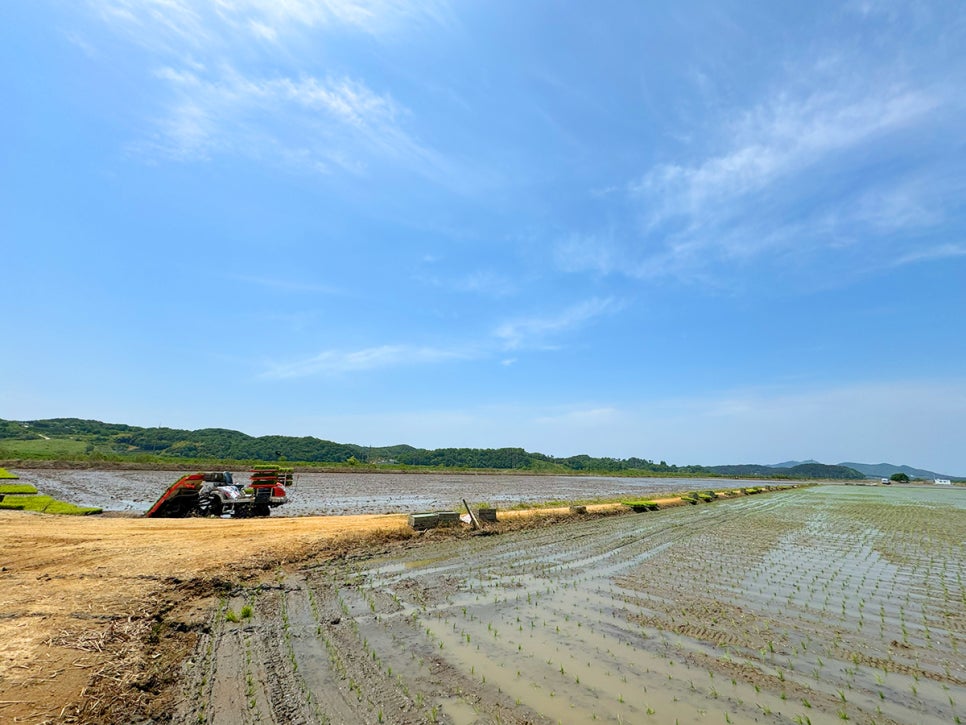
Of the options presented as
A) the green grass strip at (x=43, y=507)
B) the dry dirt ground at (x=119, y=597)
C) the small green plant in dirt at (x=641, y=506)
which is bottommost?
the small green plant in dirt at (x=641, y=506)

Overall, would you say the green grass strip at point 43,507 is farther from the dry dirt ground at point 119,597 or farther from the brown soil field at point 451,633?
the brown soil field at point 451,633

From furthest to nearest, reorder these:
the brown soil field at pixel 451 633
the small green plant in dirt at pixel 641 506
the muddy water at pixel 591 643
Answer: the small green plant in dirt at pixel 641 506 → the muddy water at pixel 591 643 → the brown soil field at pixel 451 633

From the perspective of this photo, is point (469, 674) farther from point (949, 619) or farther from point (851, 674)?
point (949, 619)

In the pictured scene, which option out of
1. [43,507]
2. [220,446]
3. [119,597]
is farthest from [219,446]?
[119,597]

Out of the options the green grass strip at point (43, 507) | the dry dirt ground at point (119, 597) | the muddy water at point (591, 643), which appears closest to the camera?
the dry dirt ground at point (119, 597)

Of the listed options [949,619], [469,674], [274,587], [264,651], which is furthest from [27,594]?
[949,619]

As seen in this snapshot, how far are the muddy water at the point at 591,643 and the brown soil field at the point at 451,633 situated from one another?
47 millimetres

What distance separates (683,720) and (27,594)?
1199cm

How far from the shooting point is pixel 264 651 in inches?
294

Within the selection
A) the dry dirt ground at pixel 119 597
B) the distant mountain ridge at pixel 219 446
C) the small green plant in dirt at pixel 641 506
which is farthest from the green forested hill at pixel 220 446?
the dry dirt ground at pixel 119 597

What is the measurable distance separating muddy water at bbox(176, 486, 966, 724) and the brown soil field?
47 millimetres

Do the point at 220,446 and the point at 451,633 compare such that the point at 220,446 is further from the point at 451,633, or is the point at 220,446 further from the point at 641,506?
the point at 451,633

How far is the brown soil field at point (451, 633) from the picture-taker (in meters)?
6.02

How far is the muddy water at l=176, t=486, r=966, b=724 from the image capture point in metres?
6.12
